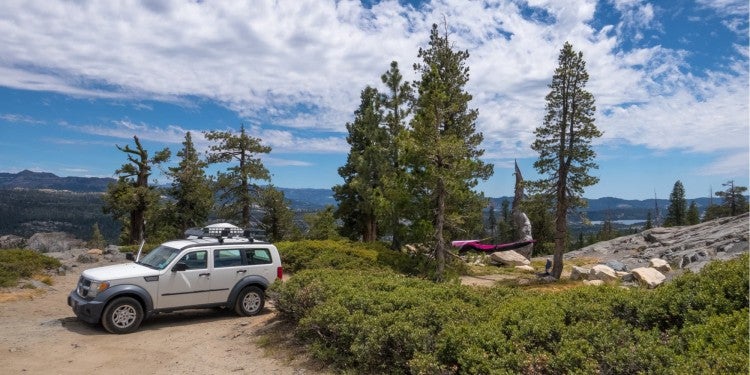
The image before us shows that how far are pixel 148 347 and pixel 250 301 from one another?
3047 mm

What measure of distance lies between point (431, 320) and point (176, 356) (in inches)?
199

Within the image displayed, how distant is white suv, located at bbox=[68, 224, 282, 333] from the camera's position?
32.6 ft

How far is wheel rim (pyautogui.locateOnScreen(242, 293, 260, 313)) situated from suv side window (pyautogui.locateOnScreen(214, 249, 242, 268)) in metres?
0.89

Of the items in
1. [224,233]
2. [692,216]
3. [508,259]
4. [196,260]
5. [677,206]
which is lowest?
[508,259]

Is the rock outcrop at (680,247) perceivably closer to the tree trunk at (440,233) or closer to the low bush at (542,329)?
the tree trunk at (440,233)

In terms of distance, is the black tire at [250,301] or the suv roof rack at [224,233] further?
the suv roof rack at [224,233]

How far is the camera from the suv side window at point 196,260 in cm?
1107

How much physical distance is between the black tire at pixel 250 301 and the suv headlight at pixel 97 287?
9.78 ft

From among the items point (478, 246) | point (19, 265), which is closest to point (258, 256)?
point (19, 265)

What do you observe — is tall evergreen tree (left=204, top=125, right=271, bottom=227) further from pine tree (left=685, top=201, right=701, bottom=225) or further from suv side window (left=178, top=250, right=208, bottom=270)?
pine tree (left=685, top=201, right=701, bottom=225)

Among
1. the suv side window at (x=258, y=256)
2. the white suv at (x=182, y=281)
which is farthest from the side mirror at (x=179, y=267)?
the suv side window at (x=258, y=256)

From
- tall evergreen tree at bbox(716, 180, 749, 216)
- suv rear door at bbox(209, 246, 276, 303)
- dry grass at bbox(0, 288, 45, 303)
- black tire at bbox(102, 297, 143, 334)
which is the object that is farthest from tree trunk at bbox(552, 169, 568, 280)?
tall evergreen tree at bbox(716, 180, 749, 216)

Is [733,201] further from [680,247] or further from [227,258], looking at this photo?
[227,258]

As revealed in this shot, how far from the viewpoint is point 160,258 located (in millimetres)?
11328
